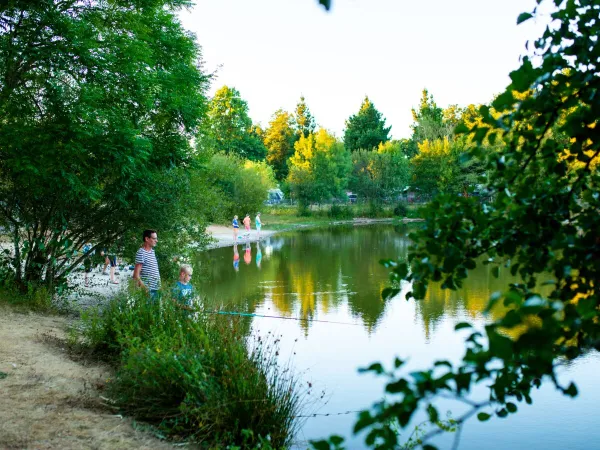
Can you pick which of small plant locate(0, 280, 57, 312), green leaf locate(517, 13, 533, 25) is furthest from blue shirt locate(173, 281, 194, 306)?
green leaf locate(517, 13, 533, 25)

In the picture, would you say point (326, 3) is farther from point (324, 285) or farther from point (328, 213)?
point (328, 213)

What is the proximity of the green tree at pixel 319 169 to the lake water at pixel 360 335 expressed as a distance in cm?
3279

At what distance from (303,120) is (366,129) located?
25.0ft

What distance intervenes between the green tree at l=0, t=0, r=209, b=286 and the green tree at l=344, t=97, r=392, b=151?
68460 millimetres

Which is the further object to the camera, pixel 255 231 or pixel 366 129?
pixel 366 129

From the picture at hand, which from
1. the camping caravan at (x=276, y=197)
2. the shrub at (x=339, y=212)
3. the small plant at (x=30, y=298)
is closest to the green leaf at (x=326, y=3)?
the small plant at (x=30, y=298)

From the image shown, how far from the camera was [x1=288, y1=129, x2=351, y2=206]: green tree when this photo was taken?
197 ft

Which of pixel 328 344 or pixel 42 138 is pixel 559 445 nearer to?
pixel 328 344

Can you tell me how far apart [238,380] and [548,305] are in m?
4.68

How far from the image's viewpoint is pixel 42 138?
384 inches

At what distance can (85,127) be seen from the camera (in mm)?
9812

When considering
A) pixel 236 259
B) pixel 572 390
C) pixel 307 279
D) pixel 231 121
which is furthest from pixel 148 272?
pixel 231 121

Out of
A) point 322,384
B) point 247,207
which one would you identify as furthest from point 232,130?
point 322,384

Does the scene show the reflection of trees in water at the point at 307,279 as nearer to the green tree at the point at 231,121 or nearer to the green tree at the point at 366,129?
the green tree at the point at 231,121
